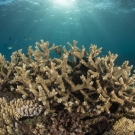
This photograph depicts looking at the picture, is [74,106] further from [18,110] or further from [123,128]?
[18,110]

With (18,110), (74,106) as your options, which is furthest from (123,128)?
(18,110)

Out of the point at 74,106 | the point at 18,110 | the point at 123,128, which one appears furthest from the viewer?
the point at 74,106

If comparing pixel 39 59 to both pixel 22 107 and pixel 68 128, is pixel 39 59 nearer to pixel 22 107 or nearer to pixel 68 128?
pixel 22 107

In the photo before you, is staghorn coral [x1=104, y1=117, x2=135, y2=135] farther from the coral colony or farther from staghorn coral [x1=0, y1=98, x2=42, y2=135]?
staghorn coral [x1=0, y1=98, x2=42, y2=135]

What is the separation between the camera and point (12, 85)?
185 inches

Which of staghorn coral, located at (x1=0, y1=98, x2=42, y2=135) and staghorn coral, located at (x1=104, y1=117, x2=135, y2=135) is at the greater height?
staghorn coral, located at (x1=0, y1=98, x2=42, y2=135)

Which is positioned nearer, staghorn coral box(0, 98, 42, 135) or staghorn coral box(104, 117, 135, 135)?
staghorn coral box(104, 117, 135, 135)

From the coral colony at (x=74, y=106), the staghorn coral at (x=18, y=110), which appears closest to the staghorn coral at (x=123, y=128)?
the coral colony at (x=74, y=106)

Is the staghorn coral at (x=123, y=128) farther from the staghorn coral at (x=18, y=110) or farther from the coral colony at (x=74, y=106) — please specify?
the staghorn coral at (x=18, y=110)

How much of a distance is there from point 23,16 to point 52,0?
12214 millimetres

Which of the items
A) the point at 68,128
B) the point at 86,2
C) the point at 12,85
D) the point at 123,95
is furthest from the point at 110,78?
the point at 86,2

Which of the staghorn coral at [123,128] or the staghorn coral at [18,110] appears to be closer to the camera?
the staghorn coral at [123,128]

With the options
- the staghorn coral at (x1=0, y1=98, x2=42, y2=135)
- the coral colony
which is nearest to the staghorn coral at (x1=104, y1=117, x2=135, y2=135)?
the coral colony

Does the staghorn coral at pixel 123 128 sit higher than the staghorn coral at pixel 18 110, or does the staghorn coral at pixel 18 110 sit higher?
the staghorn coral at pixel 18 110
